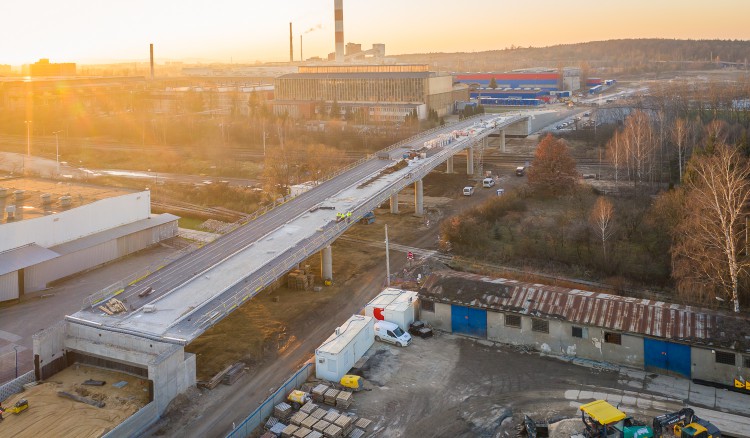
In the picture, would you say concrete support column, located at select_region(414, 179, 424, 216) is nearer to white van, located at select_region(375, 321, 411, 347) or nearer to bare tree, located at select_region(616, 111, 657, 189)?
bare tree, located at select_region(616, 111, 657, 189)

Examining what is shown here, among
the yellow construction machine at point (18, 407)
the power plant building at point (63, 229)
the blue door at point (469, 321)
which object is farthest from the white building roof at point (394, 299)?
the power plant building at point (63, 229)

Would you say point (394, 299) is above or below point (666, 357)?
above

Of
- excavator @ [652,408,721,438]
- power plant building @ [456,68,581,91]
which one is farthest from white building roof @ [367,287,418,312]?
power plant building @ [456,68,581,91]

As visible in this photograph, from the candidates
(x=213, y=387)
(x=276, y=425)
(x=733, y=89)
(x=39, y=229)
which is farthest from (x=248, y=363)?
(x=733, y=89)

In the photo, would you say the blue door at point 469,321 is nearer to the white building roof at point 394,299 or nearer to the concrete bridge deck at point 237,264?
the white building roof at point 394,299

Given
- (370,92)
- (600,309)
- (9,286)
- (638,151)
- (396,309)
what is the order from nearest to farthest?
1. (600,309)
2. (396,309)
3. (9,286)
4. (638,151)
5. (370,92)

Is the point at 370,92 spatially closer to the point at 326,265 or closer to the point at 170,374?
the point at 326,265

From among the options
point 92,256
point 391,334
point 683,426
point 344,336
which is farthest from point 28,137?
point 683,426

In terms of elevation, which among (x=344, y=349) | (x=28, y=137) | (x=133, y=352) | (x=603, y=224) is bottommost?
(x=344, y=349)
